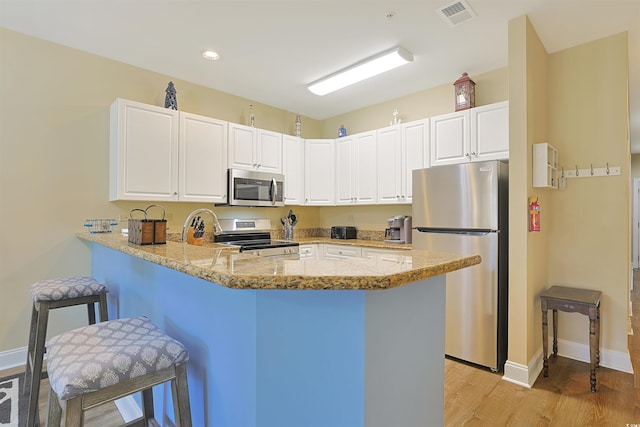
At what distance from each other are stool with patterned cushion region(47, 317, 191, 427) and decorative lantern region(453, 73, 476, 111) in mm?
3124

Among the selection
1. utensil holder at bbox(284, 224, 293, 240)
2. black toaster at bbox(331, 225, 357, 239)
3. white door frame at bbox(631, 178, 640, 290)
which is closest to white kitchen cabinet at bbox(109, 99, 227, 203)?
utensil holder at bbox(284, 224, 293, 240)

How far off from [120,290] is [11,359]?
138 centimetres

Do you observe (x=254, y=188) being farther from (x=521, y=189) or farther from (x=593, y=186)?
(x=593, y=186)

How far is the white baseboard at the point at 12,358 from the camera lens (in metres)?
2.54

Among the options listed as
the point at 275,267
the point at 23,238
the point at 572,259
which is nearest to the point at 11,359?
the point at 23,238

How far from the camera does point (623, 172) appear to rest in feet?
8.41

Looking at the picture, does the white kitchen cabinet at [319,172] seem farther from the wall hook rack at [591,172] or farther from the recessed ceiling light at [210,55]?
the wall hook rack at [591,172]

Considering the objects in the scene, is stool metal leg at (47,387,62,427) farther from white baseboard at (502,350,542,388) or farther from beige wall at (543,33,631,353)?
beige wall at (543,33,631,353)

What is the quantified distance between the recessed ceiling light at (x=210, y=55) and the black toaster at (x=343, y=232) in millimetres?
2386

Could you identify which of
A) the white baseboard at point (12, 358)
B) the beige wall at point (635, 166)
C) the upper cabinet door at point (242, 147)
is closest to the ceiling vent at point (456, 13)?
the upper cabinet door at point (242, 147)

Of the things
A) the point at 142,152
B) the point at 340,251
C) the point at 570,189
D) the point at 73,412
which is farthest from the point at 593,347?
the point at 142,152

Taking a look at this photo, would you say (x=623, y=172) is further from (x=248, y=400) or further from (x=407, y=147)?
(x=248, y=400)

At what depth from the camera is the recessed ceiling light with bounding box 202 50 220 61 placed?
2.87m

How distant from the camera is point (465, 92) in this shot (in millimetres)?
3133
